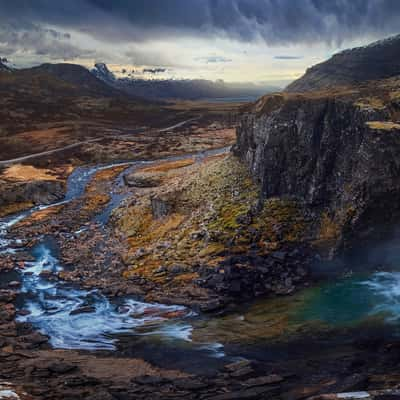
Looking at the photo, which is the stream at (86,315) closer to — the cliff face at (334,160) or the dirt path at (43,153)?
the cliff face at (334,160)

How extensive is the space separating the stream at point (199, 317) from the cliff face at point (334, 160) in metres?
5.61

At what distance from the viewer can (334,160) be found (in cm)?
4475

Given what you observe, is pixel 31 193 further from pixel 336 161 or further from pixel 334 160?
pixel 336 161

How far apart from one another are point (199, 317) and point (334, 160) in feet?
68.2

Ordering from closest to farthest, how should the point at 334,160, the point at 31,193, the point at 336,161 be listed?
the point at 336,161 → the point at 334,160 → the point at 31,193

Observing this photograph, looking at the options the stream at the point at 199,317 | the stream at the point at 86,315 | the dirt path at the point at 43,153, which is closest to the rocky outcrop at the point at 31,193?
the stream at the point at 86,315

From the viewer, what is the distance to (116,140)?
128750mm

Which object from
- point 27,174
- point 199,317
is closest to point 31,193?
point 27,174

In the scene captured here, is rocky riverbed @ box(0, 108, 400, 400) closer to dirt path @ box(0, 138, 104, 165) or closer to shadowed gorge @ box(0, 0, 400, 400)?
shadowed gorge @ box(0, 0, 400, 400)

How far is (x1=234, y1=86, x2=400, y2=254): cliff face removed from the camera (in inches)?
1572

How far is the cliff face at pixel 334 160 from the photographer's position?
39922 millimetres

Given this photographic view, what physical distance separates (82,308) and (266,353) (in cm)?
1608

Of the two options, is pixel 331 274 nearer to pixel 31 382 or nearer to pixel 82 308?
pixel 82 308

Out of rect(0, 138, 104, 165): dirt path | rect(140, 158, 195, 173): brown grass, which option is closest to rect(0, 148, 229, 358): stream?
rect(140, 158, 195, 173): brown grass
